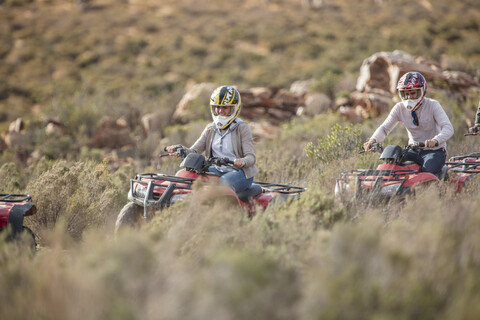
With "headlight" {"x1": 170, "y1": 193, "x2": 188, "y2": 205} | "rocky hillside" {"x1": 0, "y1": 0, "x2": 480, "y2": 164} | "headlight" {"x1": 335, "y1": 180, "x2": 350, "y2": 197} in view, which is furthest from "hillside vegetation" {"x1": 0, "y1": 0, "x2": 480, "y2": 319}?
"rocky hillside" {"x1": 0, "y1": 0, "x2": 480, "y2": 164}

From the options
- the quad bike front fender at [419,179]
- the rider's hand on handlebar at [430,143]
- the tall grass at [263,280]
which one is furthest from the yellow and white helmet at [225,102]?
the tall grass at [263,280]

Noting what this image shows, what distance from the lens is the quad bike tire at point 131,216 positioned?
17.5 ft

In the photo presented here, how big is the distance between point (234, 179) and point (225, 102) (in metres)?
1.04

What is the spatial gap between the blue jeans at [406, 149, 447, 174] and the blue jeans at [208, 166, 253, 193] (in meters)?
2.39

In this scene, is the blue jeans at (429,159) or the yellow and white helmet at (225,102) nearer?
the yellow and white helmet at (225,102)

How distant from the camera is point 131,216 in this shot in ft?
17.8

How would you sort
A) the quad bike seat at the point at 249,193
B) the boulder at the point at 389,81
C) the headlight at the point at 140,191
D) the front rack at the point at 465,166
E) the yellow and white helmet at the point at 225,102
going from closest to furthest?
the headlight at the point at 140,191
the quad bike seat at the point at 249,193
the yellow and white helmet at the point at 225,102
the front rack at the point at 465,166
the boulder at the point at 389,81

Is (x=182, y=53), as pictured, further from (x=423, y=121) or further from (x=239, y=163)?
(x=239, y=163)

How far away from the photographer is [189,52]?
35.5 metres

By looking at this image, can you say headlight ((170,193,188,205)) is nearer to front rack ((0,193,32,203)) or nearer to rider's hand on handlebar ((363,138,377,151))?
front rack ((0,193,32,203))

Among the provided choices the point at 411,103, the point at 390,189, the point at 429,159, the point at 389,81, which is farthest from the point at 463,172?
the point at 389,81

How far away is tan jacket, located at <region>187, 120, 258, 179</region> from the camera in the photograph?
588 cm

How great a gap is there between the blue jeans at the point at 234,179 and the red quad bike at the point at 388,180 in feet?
3.77

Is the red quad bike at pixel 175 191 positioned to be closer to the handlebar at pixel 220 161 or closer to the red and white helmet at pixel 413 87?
the handlebar at pixel 220 161
